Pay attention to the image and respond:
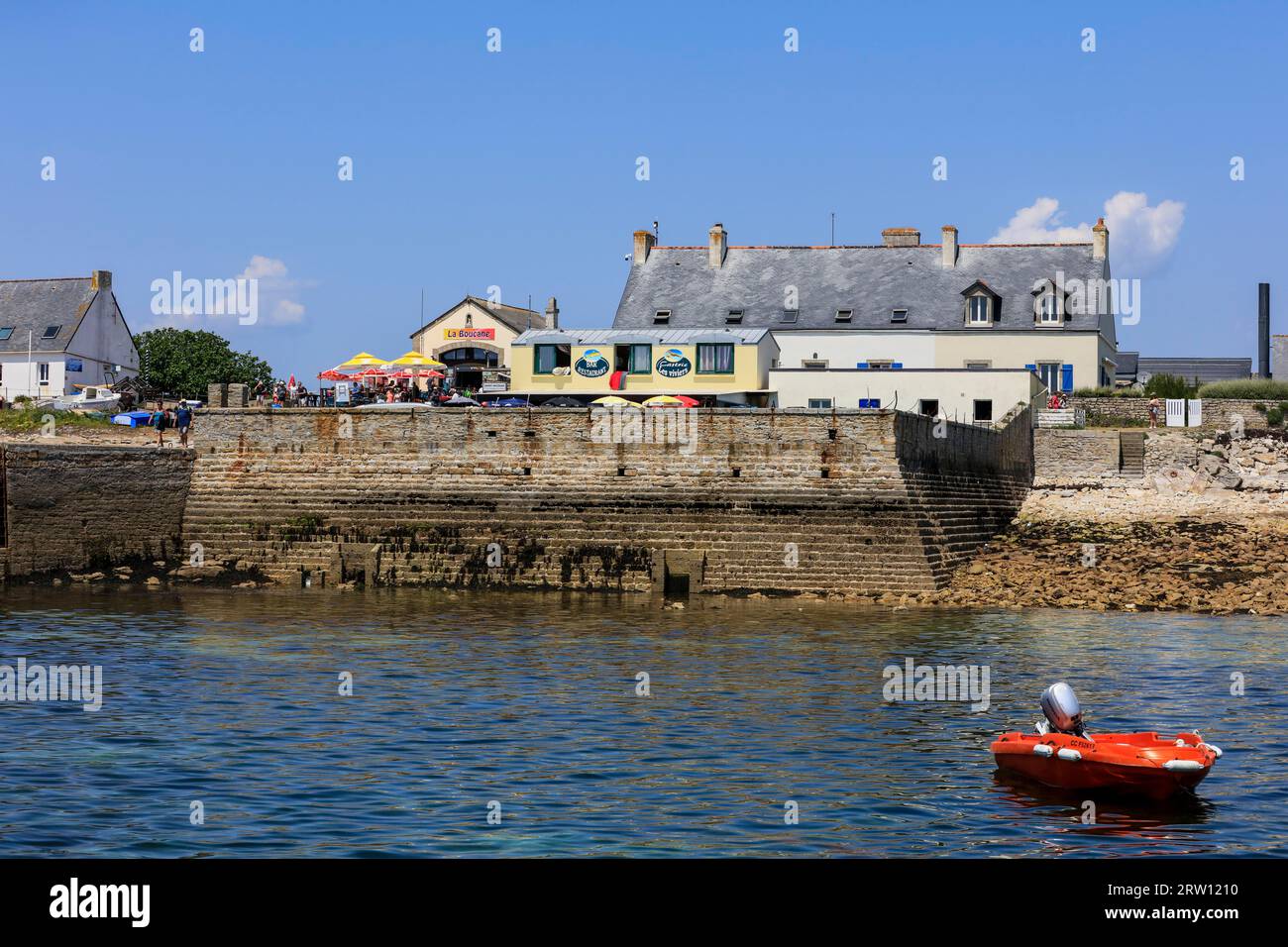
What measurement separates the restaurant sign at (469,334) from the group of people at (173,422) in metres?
42.2

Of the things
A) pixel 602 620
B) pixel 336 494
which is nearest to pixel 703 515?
pixel 602 620

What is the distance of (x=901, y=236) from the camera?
66.9 metres

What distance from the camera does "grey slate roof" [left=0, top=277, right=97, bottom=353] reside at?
73000 mm

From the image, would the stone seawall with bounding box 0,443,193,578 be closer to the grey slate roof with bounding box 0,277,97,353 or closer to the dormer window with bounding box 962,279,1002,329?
the dormer window with bounding box 962,279,1002,329

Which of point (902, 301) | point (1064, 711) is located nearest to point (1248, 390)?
point (902, 301)

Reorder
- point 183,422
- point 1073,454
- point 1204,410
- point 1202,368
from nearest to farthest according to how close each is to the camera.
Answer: point 183,422 < point 1073,454 < point 1204,410 < point 1202,368

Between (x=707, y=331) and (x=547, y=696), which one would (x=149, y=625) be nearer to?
(x=547, y=696)

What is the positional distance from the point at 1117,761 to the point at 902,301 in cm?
4770

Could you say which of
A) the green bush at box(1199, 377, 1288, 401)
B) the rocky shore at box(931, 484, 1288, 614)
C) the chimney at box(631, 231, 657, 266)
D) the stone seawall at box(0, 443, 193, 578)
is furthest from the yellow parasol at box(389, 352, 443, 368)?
A: the green bush at box(1199, 377, 1288, 401)

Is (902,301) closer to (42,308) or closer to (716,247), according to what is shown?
(716,247)

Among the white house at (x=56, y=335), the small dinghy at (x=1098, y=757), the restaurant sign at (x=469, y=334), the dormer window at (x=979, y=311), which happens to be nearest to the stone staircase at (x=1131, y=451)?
the dormer window at (x=979, y=311)

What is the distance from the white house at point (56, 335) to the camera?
72.3 metres

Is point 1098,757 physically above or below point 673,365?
below

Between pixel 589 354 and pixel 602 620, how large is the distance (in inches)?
984
